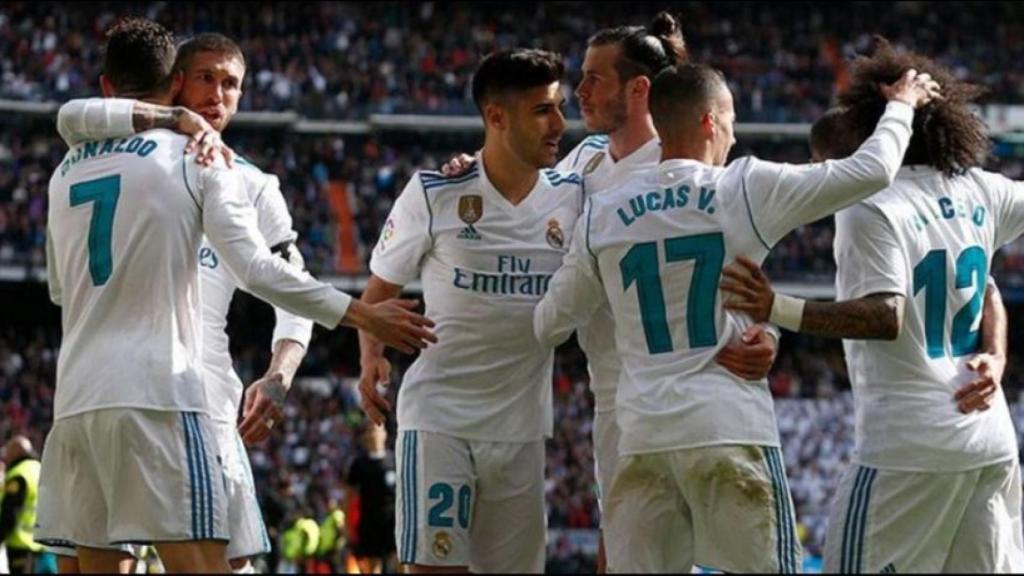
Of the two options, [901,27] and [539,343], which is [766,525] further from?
[901,27]

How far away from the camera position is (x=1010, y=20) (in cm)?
4447

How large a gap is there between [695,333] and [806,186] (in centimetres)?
60

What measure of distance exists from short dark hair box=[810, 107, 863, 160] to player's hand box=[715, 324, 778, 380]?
114 centimetres

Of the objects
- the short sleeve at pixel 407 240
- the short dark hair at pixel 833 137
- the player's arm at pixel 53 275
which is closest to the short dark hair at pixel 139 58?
the player's arm at pixel 53 275

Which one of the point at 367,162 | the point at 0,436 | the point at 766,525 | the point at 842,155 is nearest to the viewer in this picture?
the point at 766,525

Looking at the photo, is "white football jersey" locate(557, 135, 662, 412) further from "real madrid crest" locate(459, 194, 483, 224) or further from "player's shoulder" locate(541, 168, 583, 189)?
"real madrid crest" locate(459, 194, 483, 224)

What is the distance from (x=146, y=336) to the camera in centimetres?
666

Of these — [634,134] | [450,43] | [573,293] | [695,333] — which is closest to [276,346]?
[573,293]

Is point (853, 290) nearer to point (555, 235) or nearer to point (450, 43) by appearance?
point (555, 235)

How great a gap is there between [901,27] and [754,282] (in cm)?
3888

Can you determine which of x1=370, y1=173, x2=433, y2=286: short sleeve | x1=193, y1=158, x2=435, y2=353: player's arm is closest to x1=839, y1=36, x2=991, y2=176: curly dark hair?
x1=370, y1=173, x2=433, y2=286: short sleeve

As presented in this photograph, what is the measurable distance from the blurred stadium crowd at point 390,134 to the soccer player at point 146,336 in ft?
70.8

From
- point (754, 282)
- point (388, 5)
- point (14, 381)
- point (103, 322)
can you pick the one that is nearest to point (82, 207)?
point (103, 322)

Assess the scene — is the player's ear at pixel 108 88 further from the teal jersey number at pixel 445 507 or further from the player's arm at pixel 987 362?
the player's arm at pixel 987 362
